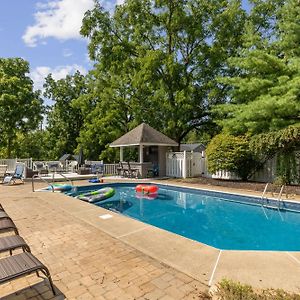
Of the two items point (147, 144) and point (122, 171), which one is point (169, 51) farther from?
point (122, 171)

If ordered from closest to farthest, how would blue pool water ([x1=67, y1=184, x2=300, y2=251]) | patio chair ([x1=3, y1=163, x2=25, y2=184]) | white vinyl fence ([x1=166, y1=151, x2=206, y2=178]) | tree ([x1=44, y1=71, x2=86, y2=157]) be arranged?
blue pool water ([x1=67, y1=184, x2=300, y2=251])
patio chair ([x1=3, y1=163, x2=25, y2=184])
white vinyl fence ([x1=166, y1=151, x2=206, y2=178])
tree ([x1=44, y1=71, x2=86, y2=157])

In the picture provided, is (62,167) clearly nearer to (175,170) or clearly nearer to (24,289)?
(175,170)

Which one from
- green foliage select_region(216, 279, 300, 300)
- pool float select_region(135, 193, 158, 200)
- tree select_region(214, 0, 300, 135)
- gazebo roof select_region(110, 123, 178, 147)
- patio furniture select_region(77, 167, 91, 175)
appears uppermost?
tree select_region(214, 0, 300, 135)

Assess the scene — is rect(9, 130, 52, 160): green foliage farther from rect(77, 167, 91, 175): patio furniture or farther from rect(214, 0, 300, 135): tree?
rect(214, 0, 300, 135): tree

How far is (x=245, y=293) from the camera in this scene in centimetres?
305

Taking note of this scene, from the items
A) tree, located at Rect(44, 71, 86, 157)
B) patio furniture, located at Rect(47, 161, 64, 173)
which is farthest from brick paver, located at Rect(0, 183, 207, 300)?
tree, located at Rect(44, 71, 86, 157)

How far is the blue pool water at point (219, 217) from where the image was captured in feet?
22.7

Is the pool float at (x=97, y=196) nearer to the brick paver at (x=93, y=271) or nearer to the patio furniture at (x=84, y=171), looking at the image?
the brick paver at (x=93, y=271)

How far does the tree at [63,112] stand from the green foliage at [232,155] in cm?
2442

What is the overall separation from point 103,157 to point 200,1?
16.1 m

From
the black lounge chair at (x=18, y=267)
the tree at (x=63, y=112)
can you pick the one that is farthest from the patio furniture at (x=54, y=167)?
the black lounge chair at (x=18, y=267)

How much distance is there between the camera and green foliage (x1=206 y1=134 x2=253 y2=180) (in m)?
13.7

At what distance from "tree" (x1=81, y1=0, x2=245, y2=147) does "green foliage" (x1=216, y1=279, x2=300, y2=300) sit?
17.6 meters

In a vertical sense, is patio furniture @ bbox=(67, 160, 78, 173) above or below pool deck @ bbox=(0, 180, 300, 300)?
above
